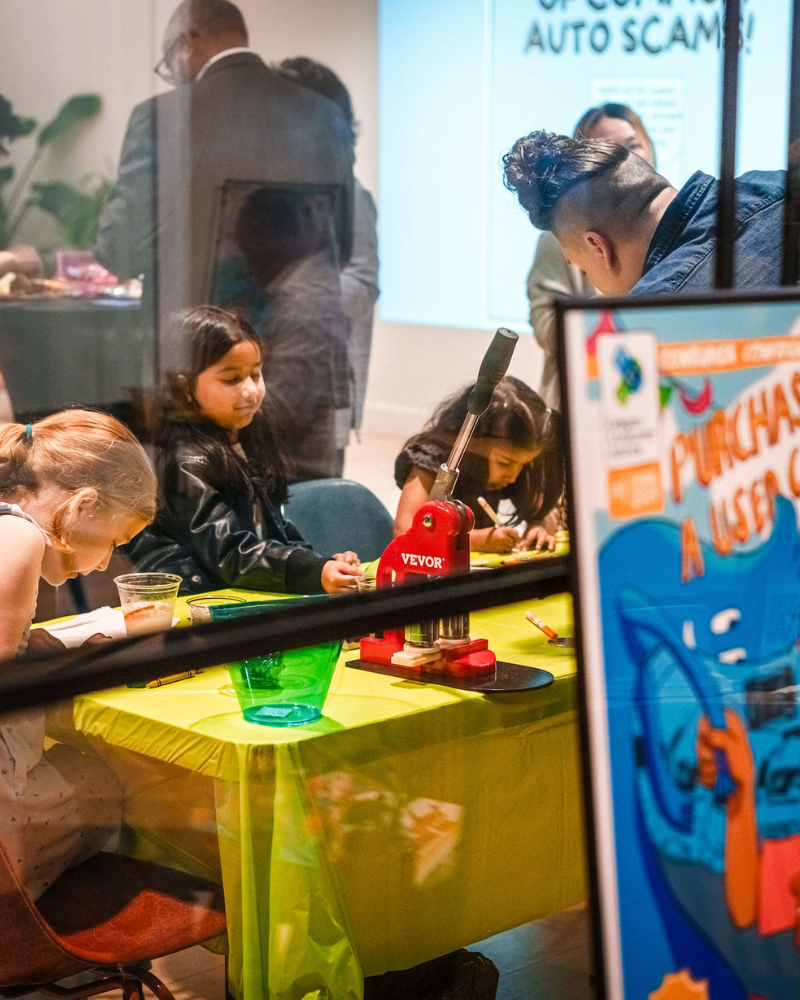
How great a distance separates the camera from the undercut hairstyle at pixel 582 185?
183 centimetres

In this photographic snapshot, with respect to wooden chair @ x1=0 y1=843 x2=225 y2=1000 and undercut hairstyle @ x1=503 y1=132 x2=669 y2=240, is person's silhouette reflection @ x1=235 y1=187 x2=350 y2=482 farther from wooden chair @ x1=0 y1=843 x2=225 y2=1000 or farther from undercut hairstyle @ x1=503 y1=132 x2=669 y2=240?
wooden chair @ x1=0 y1=843 x2=225 y2=1000

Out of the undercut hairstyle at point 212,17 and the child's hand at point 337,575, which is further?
the undercut hairstyle at point 212,17

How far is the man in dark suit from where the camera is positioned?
10.1 ft

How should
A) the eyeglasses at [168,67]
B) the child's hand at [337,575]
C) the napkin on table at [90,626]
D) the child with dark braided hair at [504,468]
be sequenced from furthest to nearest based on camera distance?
the eyeglasses at [168,67] → the child with dark braided hair at [504,468] → the child's hand at [337,575] → the napkin on table at [90,626]

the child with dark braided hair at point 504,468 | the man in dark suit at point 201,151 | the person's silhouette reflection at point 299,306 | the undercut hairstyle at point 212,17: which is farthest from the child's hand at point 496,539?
the undercut hairstyle at point 212,17

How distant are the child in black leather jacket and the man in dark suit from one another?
1.88ft

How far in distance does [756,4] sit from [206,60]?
1.82m

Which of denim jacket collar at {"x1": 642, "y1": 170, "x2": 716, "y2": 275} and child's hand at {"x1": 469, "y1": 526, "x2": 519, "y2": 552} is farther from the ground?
denim jacket collar at {"x1": 642, "y1": 170, "x2": 716, "y2": 275}

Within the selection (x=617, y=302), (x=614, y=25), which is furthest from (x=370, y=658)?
(x=614, y=25)

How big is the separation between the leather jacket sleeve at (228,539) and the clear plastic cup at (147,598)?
1.18 feet

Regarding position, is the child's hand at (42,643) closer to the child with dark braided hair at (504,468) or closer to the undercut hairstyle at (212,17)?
the child with dark braided hair at (504,468)

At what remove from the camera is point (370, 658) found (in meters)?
1.49

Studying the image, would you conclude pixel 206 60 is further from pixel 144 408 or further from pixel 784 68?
pixel 784 68

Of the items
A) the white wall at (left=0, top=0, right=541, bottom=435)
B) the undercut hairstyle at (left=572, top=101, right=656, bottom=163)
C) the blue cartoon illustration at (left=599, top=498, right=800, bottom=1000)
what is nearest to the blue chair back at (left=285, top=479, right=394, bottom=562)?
the white wall at (left=0, top=0, right=541, bottom=435)
